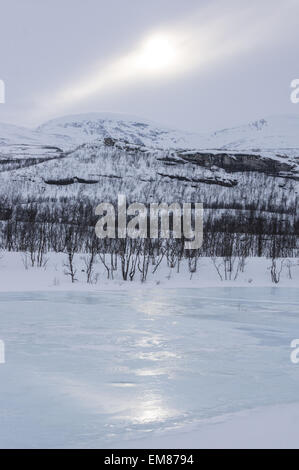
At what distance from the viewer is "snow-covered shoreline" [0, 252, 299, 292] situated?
779 inches

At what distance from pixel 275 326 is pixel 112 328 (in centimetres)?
351

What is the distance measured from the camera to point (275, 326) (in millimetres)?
10211

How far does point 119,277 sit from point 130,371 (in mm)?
17845

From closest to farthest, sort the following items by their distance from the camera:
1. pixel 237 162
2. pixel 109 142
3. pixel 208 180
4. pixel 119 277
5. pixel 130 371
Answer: pixel 130 371, pixel 119 277, pixel 208 180, pixel 237 162, pixel 109 142

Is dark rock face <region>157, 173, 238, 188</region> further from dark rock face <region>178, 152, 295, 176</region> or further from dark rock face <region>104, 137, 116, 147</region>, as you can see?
dark rock face <region>104, 137, 116, 147</region>

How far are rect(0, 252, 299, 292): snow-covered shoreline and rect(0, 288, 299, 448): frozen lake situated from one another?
304 inches

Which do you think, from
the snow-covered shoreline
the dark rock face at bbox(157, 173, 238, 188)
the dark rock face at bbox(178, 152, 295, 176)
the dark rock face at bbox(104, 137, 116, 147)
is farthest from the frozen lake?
the dark rock face at bbox(104, 137, 116, 147)

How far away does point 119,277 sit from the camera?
23984 millimetres

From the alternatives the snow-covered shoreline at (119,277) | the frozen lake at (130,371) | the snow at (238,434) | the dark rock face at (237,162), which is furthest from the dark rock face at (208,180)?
the snow at (238,434)

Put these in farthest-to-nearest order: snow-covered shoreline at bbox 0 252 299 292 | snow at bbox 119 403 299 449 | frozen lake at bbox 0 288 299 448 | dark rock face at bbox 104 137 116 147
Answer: dark rock face at bbox 104 137 116 147
snow-covered shoreline at bbox 0 252 299 292
frozen lake at bbox 0 288 299 448
snow at bbox 119 403 299 449

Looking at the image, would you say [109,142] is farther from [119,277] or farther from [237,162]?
[119,277]

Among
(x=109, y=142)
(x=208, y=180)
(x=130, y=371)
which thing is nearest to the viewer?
(x=130, y=371)

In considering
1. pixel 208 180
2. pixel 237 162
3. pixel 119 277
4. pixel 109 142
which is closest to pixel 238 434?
pixel 119 277

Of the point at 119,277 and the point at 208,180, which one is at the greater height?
the point at 208,180
